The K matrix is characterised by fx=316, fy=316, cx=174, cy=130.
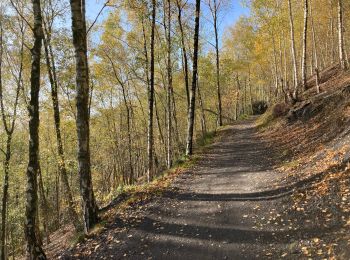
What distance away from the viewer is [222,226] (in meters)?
7.33

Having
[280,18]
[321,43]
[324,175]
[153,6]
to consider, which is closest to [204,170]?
[324,175]

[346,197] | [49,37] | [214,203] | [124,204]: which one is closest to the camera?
[346,197]

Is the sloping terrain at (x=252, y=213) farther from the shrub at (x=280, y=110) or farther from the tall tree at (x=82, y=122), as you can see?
the shrub at (x=280, y=110)

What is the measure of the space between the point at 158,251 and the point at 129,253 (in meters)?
0.66

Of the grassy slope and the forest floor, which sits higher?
the grassy slope

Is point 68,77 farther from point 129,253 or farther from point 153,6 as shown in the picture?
point 129,253

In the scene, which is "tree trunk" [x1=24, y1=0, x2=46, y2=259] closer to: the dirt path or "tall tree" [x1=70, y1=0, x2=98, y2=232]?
"tall tree" [x1=70, y1=0, x2=98, y2=232]

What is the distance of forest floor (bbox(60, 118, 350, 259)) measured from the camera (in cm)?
594

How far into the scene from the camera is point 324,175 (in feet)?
26.9

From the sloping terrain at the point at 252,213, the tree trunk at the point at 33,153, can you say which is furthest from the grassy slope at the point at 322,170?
the tree trunk at the point at 33,153

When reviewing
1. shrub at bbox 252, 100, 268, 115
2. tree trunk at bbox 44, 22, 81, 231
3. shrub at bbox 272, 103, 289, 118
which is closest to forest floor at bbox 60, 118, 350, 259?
tree trunk at bbox 44, 22, 81, 231

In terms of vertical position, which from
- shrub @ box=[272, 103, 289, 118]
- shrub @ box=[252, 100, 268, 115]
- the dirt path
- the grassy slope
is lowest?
the dirt path

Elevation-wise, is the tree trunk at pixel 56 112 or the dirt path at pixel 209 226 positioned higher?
the tree trunk at pixel 56 112

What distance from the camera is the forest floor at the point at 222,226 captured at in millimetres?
5938
